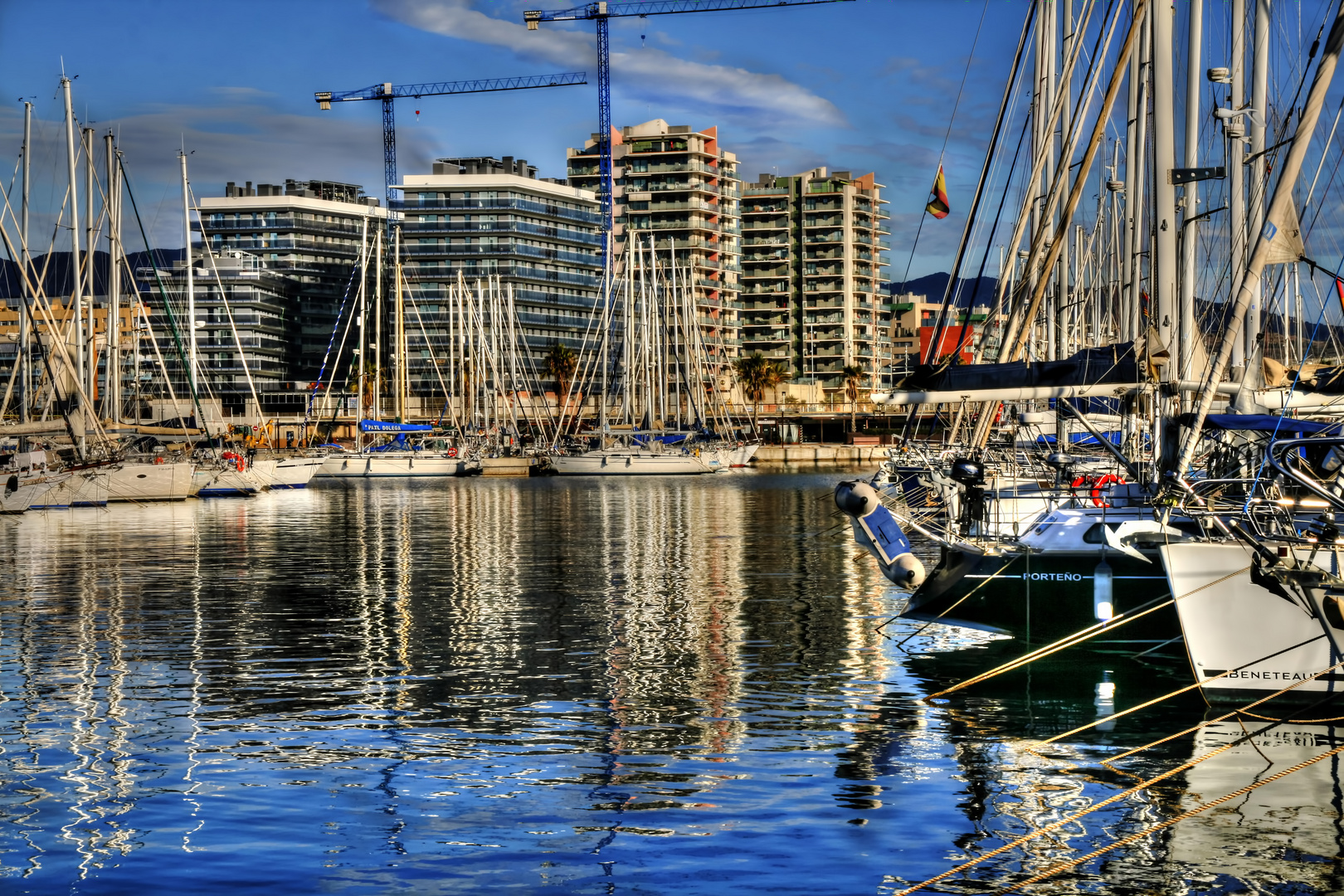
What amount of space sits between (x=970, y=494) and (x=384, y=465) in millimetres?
90202

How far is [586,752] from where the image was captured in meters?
18.0

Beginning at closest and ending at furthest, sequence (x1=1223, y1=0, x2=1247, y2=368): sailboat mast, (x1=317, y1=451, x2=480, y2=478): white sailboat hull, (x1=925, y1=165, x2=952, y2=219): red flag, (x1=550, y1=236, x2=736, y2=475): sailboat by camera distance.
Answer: (x1=1223, y1=0, x2=1247, y2=368): sailboat mast, (x1=925, y1=165, x2=952, y2=219): red flag, (x1=317, y1=451, x2=480, y2=478): white sailboat hull, (x1=550, y1=236, x2=736, y2=475): sailboat

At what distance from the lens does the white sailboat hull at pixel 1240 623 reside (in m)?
18.8

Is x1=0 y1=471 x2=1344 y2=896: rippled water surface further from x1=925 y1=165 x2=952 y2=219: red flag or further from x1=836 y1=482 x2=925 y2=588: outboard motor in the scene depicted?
x1=925 y1=165 x2=952 y2=219: red flag

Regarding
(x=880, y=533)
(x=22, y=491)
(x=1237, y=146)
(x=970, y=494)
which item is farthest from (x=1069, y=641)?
(x=22, y=491)

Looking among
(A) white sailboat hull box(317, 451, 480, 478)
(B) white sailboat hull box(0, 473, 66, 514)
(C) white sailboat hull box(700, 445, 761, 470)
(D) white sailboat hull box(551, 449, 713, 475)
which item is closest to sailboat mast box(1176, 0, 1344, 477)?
(B) white sailboat hull box(0, 473, 66, 514)

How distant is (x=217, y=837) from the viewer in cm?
1447

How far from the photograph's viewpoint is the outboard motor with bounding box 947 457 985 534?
87.2ft

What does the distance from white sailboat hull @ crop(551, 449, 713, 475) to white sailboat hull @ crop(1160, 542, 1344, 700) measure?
95.2 m

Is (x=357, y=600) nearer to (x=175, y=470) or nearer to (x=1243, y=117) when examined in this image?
(x=1243, y=117)

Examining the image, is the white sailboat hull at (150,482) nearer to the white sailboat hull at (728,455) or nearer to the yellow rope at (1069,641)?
the white sailboat hull at (728,455)

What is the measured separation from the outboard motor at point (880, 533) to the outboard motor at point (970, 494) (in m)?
1.28

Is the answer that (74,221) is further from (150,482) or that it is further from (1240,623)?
(1240,623)

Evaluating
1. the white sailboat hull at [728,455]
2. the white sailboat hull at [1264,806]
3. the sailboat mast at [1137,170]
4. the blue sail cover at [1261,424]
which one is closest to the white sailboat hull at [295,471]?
the white sailboat hull at [728,455]
